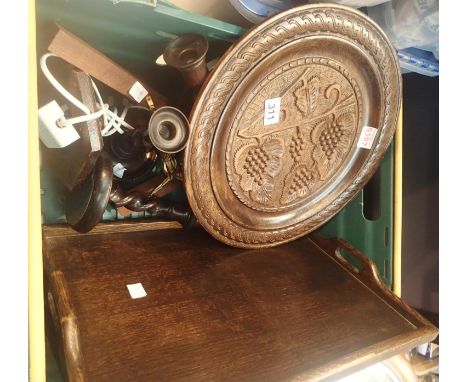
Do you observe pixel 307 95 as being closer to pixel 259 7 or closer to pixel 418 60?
pixel 259 7

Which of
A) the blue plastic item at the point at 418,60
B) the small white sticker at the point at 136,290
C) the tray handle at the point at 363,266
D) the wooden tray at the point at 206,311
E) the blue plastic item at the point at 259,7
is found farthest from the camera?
the blue plastic item at the point at 418,60

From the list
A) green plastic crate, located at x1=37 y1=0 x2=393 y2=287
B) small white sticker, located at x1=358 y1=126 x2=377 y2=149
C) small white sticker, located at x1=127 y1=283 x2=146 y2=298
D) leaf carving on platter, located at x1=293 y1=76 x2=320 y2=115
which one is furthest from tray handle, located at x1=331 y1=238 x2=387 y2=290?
small white sticker, located at x1=127 y1=283 x2=146 y2=298

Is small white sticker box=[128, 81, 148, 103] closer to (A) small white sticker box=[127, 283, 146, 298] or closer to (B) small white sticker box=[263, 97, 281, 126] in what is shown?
(B) small white sticker box=[263, 97, 281, 126]

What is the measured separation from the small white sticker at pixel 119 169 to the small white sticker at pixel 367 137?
2.15 feet

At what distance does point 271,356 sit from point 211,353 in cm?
12

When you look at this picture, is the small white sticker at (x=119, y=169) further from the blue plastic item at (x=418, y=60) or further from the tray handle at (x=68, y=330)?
the blue plastic item at (x=418, y=60)

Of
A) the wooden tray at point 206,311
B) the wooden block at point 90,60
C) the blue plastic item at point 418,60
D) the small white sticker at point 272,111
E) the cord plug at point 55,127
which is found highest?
the blue plastic item at point 418,60

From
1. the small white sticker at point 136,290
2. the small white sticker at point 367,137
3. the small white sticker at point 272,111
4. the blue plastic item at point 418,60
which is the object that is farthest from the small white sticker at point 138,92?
the blue plastic item at point 418,60

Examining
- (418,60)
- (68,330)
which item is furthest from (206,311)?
(418,60)

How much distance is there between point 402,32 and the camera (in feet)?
3.70

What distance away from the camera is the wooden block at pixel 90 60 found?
2.49 ft

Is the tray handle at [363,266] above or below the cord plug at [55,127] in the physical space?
below

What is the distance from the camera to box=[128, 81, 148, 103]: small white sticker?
87cm
